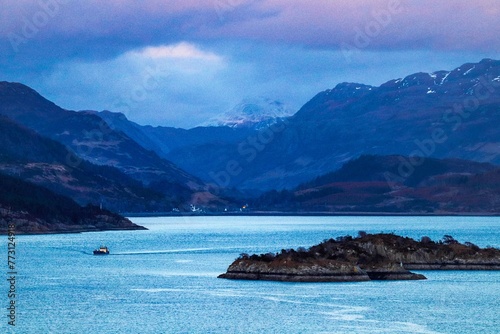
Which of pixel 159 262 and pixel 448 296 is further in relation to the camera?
pixel 159 262

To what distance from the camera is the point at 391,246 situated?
143 meters

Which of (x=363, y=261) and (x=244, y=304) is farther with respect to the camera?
(x=363, y=261)

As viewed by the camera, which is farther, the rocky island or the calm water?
the rocky island

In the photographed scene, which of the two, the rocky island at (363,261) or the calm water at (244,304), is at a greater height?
the rocky island at (363,261)

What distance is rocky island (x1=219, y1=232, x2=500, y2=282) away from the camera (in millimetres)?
126500

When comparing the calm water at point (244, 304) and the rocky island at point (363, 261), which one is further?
the rocky island at point (363, 261)

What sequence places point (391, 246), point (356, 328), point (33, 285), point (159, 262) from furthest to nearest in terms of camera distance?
1. point (159, 262)
2. point (391, 246)
3. point (33, 285)
4. point (356, 328)

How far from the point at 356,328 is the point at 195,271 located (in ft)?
205

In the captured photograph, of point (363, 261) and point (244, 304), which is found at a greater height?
point (363, 261)

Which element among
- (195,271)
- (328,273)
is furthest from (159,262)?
(328,273)

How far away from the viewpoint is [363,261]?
133250 millimetres

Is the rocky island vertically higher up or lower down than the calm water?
higher up

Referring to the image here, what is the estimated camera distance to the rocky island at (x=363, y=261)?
126 meters

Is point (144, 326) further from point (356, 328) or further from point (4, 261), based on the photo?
point (4, 261)
